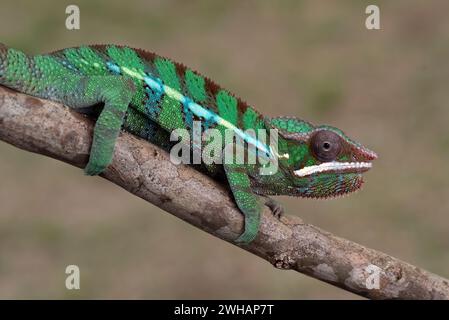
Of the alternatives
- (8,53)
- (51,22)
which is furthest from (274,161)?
(51,22)

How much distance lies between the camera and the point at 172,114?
7.88ft

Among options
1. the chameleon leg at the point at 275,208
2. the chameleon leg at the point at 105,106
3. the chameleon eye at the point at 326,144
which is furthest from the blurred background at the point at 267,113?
the chameleon leg at the point at 105,106

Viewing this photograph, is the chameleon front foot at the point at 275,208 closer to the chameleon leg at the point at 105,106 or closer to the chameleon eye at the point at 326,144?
the chameleon eye at the point at 326,144

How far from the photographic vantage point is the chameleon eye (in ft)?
8.27

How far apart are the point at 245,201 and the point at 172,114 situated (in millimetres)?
312

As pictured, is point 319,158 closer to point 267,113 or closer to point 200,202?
point 200,202

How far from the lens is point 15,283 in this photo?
16.0ft

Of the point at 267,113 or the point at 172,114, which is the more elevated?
the point at 267,113

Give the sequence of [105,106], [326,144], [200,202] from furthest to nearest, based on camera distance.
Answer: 1. [326,144]
2. [200,202]
3. [105,106]

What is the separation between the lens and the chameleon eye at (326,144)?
8.27 feet

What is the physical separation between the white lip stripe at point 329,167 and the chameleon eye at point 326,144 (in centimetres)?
2

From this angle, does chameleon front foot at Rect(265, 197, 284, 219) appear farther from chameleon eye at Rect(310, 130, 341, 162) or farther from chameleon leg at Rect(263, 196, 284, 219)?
chameleon eye at Rect(310, 130, 341, 162)

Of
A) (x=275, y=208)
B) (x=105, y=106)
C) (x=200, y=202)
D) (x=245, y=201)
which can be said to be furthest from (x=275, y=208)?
(x=105, y=106)

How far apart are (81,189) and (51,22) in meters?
1.66
